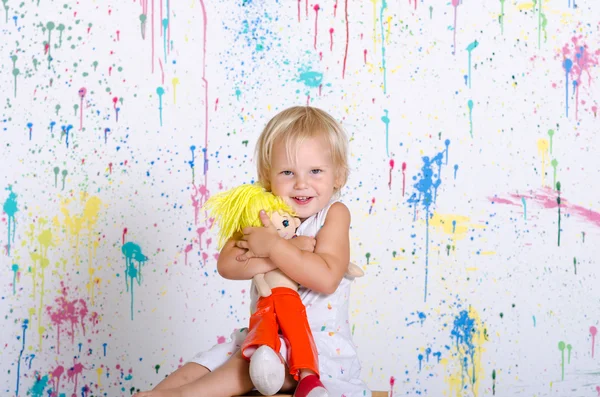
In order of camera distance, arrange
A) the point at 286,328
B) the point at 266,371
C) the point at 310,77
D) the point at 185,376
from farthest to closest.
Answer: the point at 310,77, the point at 185,376, the point at 286,328, the point at 266,371

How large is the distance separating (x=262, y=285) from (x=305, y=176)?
25cm

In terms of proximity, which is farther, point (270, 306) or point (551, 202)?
point (551, 202)

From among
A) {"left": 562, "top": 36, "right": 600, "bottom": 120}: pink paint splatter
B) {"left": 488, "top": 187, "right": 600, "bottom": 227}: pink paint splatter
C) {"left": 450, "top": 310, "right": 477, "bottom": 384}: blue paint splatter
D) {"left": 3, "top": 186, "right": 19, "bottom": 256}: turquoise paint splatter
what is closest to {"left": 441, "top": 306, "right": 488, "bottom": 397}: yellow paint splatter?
{"left": 450, "top": 310, "right": 477, "bottom": 384}: blue paint splatter

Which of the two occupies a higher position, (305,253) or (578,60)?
(578,60)

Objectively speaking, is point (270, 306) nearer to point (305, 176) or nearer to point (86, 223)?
point (305, 176)

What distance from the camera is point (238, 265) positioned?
5.34 ft

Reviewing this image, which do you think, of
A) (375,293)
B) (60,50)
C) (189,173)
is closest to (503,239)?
(375,293)

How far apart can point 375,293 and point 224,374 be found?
3.80ft

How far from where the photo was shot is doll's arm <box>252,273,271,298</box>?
155 centimetres

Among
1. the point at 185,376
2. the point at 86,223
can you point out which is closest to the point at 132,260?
the point at 86,223

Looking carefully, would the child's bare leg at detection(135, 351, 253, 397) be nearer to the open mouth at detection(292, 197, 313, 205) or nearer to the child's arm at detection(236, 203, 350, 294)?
the child's arm at detection(236, 203, 350, 294)

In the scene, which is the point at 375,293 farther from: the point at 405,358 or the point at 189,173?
the point at 189,173

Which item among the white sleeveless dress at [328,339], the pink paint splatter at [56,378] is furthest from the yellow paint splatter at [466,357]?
the pink paint splatter at [56,378]

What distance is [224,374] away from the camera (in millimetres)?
1535
